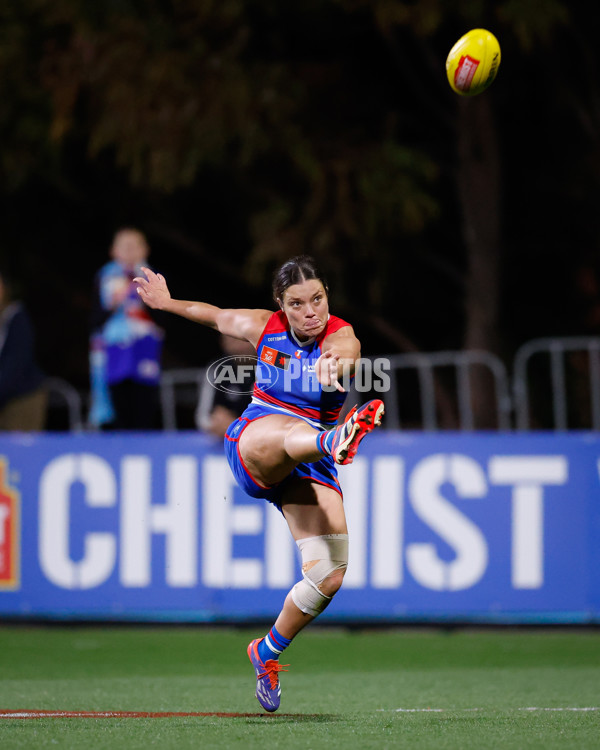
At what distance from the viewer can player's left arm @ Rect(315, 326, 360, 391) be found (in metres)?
5.91

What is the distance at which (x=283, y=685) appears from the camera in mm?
8258

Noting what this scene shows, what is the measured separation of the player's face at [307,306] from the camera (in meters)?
6.45

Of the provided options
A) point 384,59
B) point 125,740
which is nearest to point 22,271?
point 384,59

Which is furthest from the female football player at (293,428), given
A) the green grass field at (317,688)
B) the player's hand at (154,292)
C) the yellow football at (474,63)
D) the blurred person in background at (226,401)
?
the blurred person in background at (226,401)

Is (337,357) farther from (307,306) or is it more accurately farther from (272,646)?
(272,646)

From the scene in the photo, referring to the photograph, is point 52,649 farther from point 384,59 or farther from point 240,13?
point 384,59

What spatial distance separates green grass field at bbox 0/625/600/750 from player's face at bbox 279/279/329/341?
79.9 inches

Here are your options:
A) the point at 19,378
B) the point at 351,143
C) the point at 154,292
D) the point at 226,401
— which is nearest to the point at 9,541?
the point at 19,378

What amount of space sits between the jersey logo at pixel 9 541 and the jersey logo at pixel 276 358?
5398 mm

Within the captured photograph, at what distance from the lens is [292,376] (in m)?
6.57

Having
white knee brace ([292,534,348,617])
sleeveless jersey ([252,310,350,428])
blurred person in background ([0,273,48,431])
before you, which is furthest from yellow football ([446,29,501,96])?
blurred person in background ([0,273,48,431])

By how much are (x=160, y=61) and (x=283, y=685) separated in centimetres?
843

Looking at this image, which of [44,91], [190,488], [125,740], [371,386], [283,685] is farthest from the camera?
[44,91]

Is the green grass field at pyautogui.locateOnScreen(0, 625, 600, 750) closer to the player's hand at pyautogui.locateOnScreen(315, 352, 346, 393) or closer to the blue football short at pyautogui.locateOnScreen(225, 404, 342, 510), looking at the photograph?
the blue football short at pyautogui.locateOnScreen(225, 404, 342, 510)
